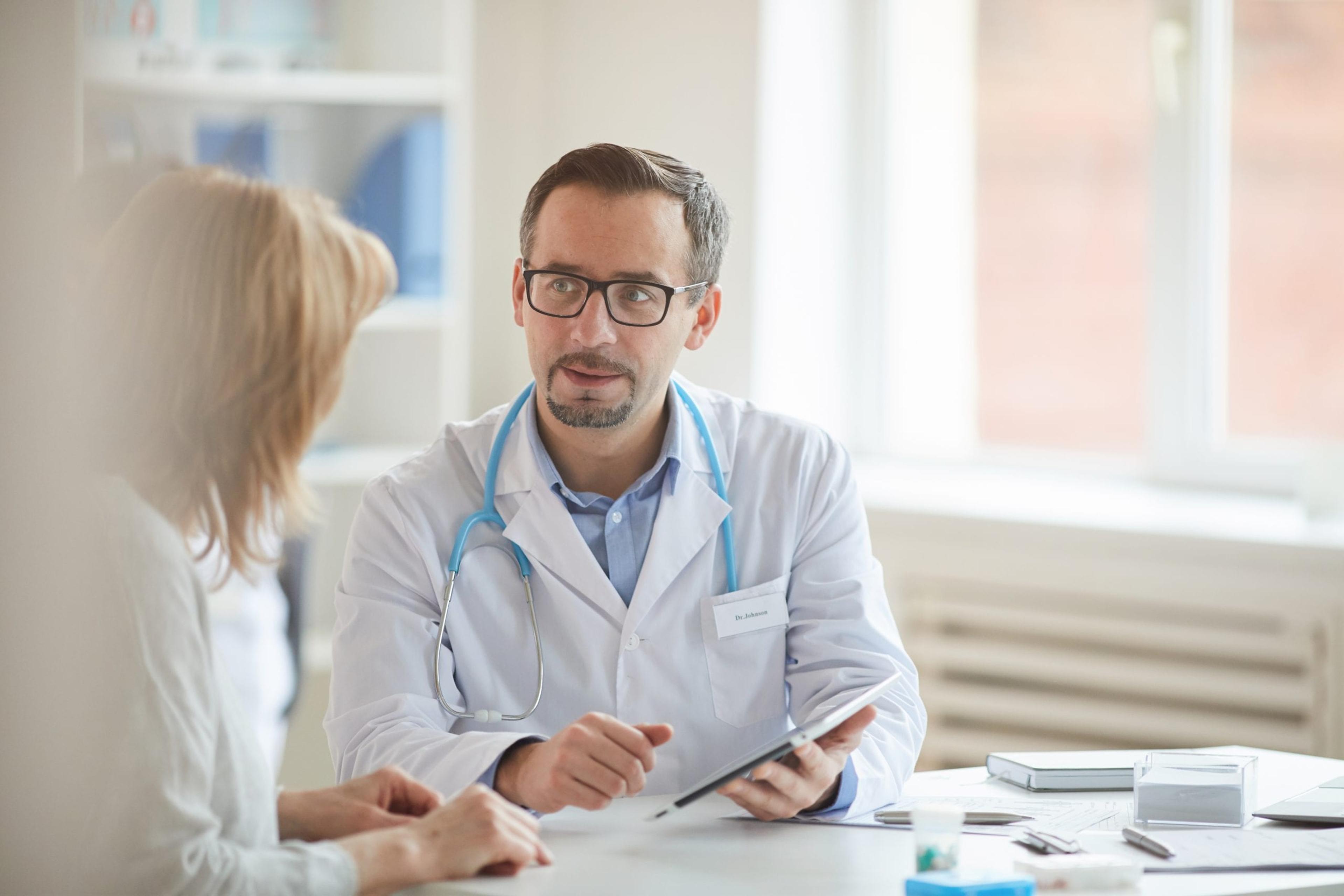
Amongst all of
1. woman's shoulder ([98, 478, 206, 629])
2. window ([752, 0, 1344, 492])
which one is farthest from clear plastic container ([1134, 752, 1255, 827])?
window ([752, 0, 1344, 492])

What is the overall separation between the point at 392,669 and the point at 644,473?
0.42 metres

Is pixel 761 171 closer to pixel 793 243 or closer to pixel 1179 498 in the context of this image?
pixel 793 243

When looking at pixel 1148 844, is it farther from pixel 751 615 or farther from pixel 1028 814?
pixel 751 615

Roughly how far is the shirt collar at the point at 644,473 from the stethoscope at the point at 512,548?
0.02 metres

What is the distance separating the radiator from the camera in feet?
8.38

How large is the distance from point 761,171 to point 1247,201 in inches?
40.0

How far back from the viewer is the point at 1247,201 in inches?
117

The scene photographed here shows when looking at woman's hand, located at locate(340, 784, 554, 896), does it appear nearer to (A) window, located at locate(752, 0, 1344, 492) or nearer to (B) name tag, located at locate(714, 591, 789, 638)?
(B) name tag, located at locate(714, 591, 789, 638)

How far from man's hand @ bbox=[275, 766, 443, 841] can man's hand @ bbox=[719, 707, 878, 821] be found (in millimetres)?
301

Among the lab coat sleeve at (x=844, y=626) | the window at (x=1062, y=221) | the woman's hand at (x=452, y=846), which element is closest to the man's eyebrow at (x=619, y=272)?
the lab coat sleeve at (x=844, y=626)

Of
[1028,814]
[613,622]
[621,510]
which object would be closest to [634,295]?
[621,510]

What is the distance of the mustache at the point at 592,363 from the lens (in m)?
1.72

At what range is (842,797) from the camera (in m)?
1.50

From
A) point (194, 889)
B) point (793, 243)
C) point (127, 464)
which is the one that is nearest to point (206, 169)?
point (127, 464)
